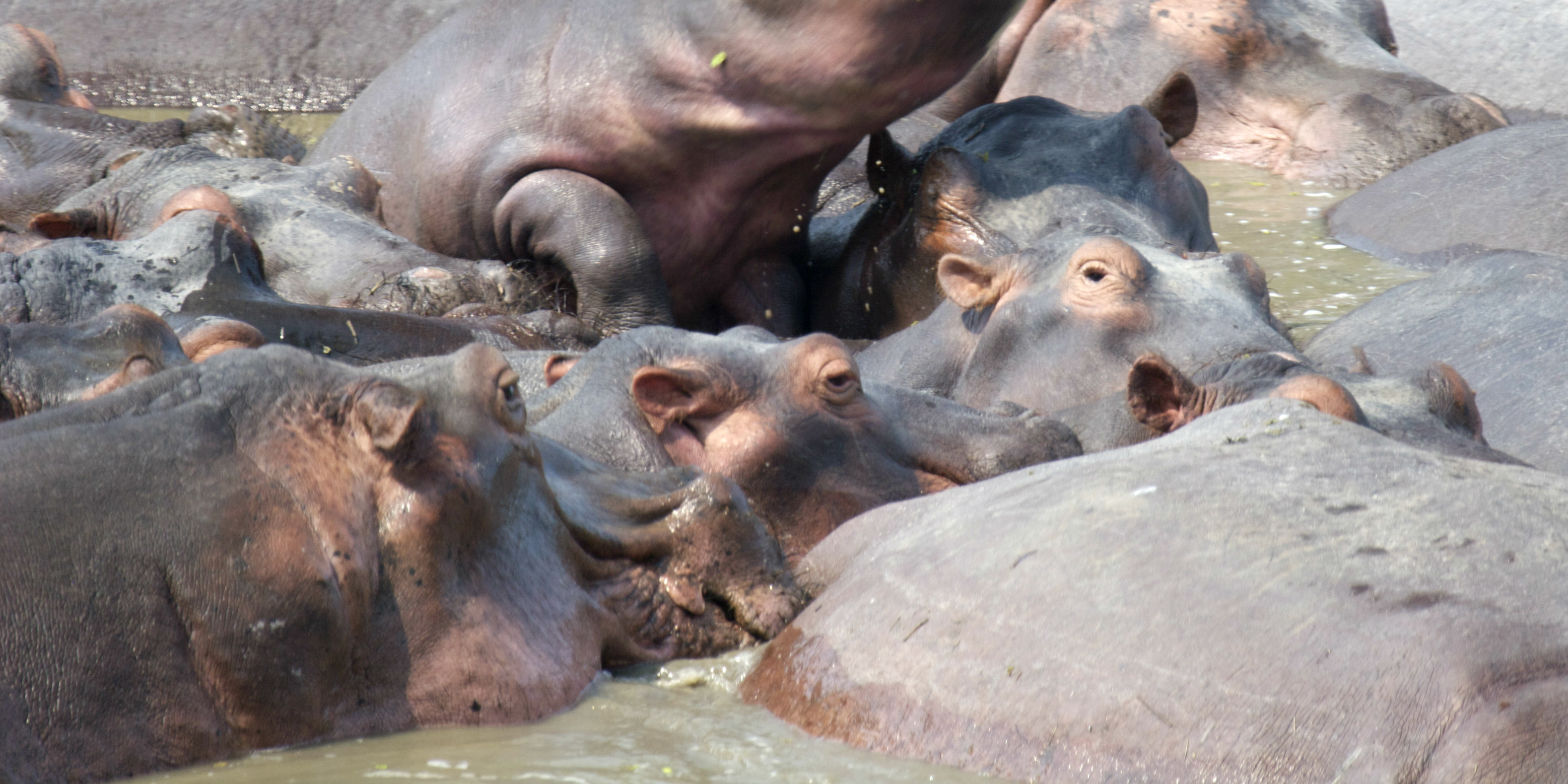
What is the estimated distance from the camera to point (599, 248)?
5.62 m

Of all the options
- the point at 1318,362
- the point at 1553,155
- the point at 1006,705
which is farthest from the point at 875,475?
the point at 1553,155

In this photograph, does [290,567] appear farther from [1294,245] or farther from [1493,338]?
[1294,245]

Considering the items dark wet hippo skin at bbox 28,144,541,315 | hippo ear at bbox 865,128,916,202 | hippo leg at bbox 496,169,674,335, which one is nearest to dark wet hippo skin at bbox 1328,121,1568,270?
hippo ear at bbox 865,128,916,202

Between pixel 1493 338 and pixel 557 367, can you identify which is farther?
pixel 1493 338

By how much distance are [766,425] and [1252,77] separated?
5.93 meters

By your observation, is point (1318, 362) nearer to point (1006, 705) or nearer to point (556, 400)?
point (556, 400)

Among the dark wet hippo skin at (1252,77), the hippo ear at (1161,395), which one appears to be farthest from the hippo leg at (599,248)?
the dark wet hippo skin at (1252,77)

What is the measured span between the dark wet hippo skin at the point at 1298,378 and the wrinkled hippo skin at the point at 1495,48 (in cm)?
634

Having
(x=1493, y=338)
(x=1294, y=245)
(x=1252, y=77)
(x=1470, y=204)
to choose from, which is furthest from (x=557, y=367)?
(x=1252, y=77)

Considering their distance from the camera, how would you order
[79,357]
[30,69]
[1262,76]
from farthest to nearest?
1. [1262,76]
2. [30,69]
3. [79,357]

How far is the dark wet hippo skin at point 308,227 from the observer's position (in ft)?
18.2

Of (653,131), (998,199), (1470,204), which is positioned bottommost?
(1470,204)

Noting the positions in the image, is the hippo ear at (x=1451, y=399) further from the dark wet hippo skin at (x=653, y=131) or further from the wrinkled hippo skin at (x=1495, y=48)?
the wrinkled hippo skin at (x=1495, y=48)

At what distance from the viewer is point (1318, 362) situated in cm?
506
